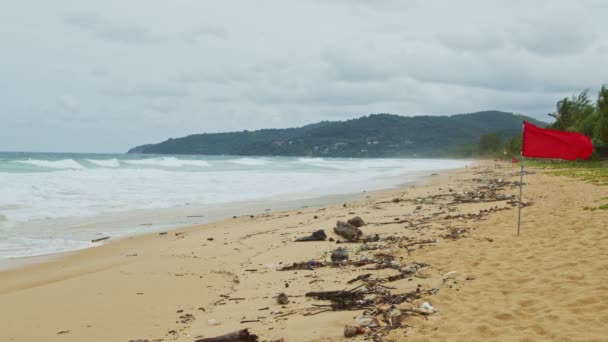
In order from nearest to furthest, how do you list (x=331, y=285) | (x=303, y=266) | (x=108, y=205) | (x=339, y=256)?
(x=331, y=285) → (x=303, y=266) → (x=339, y=256) → (x=108, y=205)

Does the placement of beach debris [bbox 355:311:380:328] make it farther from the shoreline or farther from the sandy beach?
the shoreline

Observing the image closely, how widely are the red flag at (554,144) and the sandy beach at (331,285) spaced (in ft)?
4.58

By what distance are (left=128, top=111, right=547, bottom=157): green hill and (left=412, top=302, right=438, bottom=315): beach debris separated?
14970 centimetres

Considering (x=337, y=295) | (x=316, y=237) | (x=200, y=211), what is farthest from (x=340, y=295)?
(x=200, y=211)

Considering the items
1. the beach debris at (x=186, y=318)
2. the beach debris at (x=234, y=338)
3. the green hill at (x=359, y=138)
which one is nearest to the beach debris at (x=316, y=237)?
the beach debris at (x=186, y=318)

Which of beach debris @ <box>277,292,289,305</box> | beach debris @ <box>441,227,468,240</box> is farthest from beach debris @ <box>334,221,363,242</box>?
beach debris @ <box>277,292,289,305</box>

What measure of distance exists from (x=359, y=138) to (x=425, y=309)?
167783mm

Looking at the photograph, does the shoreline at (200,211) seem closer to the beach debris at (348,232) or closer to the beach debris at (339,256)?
the beach debris at (348,232)

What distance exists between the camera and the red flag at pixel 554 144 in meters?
8.81

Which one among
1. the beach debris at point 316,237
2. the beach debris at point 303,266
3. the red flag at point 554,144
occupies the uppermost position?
the red flag at point 554,144

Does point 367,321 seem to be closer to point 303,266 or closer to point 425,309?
point 425,309

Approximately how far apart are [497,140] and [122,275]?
334ft

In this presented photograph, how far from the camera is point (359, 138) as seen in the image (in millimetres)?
171125

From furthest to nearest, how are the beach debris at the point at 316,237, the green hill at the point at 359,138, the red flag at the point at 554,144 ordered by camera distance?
1. the green hill at the point at 359,138
2. the beach debris at the point at 316,237
3. the red flag at the point at 554,144
